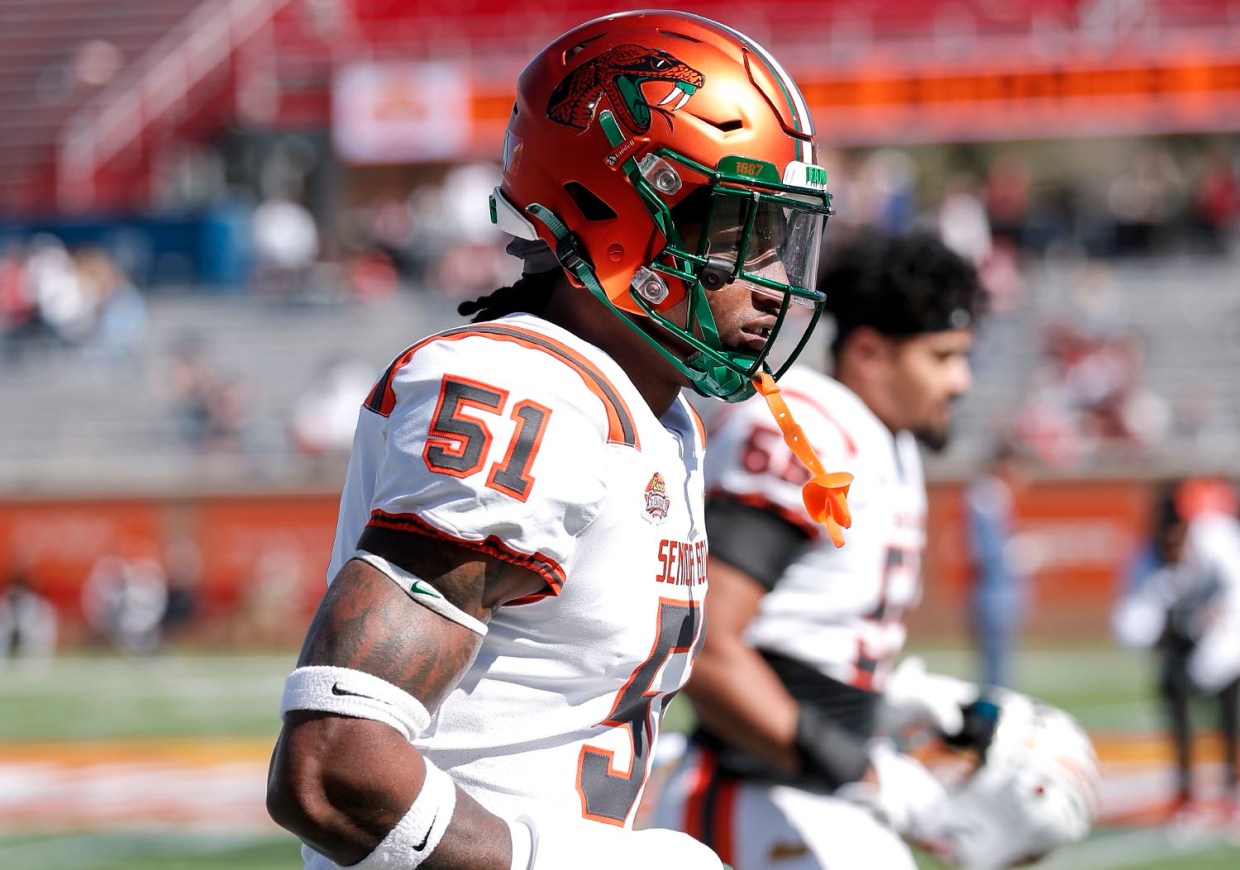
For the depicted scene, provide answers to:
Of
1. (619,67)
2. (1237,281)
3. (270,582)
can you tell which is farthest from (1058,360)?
(619,67)

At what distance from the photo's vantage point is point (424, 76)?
81.5 ft

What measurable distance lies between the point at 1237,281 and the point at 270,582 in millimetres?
11568

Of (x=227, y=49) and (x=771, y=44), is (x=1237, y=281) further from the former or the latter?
(x=227, y=49)

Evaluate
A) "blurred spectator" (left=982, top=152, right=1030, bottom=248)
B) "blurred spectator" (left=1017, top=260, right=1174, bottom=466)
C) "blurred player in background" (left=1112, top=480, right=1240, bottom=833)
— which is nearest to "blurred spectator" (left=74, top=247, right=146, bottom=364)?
"blurred spectator" (left=982, top=152, right=1030, bottom=248)

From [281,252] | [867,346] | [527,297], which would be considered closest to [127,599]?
[281,252]

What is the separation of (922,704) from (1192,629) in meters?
5.66

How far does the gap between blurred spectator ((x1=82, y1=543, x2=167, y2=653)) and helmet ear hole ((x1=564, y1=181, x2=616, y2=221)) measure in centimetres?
1598

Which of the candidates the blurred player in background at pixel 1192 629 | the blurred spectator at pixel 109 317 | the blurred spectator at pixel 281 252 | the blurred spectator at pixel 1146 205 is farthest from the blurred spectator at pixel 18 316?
the blurred player in background at pixel 1192 629

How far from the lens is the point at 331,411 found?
18953 mm

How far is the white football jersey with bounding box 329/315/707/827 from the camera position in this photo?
2.01 metres

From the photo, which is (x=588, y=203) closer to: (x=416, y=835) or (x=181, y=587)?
(x=416, y=835)

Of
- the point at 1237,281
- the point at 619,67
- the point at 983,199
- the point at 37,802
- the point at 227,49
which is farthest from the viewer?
the point at 227,49

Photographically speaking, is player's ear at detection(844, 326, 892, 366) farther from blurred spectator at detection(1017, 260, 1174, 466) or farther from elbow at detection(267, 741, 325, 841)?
blurred spectator at detection(1017, 260, 1174, 466)

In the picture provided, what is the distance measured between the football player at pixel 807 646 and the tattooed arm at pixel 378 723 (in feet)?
4.87
